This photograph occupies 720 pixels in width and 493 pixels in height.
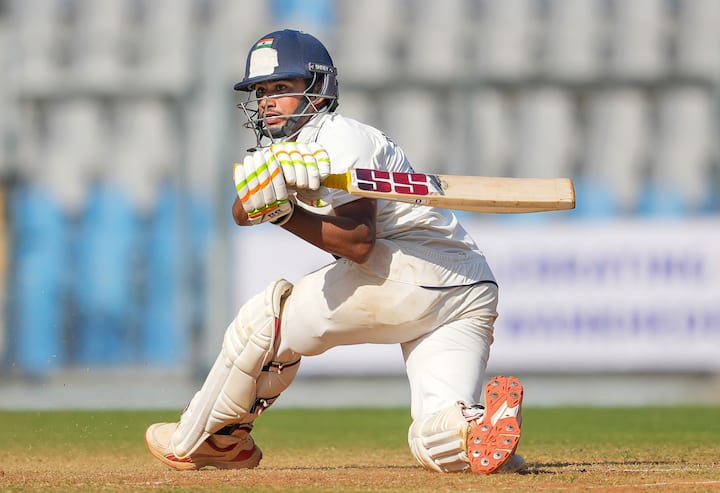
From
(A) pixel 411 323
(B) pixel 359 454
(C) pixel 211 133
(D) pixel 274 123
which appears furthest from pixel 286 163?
(C) pixel 211 133

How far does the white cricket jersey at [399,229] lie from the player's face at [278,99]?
0.30 ft

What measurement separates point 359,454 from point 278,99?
195 cm

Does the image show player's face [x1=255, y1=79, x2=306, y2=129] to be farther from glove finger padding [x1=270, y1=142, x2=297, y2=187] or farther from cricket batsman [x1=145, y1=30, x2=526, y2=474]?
glove finger padding [x1=270, y1=142, x2=297, y2=187]

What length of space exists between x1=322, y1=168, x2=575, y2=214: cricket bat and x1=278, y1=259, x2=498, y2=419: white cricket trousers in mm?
328

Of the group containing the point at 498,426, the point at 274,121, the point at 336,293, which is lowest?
the point at 498,426

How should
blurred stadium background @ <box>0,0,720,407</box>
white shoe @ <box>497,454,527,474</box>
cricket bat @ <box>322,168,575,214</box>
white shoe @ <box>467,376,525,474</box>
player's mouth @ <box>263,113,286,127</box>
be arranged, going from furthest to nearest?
blurred stadium background @ <box>0,0,720,407</box> < player's mouth @ <box>263,113,286,127</box> < white shoe @ <box>497,454,527,474</box> < cricket bat @ <box>322,168,575,214</box> < white shoe @ <box>467,376,525,474</box>

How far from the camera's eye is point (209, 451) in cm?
514

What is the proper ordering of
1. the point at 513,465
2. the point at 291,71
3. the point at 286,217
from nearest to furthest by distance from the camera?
the point at 286,217 < the point at 513,465 < the point at 291,71

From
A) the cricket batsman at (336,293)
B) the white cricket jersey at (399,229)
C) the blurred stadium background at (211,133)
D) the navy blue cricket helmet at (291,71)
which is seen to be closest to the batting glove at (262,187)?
the cricket batsman at (336,293)

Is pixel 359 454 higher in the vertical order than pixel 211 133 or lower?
lower

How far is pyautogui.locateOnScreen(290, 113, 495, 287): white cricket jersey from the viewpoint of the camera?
185 inches

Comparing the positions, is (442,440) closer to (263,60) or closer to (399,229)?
(399,229)

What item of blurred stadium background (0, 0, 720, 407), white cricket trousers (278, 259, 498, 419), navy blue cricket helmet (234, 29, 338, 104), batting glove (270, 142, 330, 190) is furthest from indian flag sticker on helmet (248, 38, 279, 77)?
blurred stadium background (0, 0, 720, 407)

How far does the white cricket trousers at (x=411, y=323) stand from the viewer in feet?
15.5
